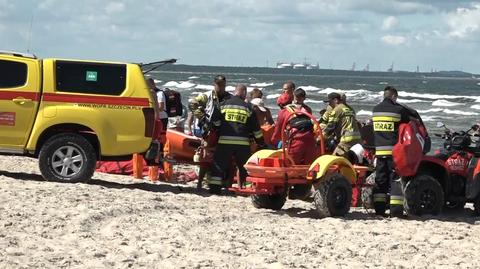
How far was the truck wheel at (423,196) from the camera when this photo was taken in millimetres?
10367

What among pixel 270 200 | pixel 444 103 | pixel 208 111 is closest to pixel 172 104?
pixel 208 111

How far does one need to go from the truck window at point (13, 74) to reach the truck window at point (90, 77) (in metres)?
0.46

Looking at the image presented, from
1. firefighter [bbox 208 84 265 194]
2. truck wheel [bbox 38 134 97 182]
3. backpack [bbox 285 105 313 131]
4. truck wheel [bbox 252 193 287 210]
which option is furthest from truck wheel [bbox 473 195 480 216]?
truck wheel [bbox 38 134 97 182]

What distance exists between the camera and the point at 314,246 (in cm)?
833

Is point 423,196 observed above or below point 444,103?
above

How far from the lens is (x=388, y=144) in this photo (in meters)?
10.4

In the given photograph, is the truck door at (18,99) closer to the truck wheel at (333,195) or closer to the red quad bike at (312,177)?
the red quad bike at (312,177)

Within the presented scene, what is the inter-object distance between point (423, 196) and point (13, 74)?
5.67 metres

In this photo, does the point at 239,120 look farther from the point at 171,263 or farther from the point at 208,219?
the point at 171,263

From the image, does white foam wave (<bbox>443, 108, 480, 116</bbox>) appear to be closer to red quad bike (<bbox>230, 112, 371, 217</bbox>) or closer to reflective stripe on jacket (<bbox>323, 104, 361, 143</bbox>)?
reflective stripe on jacket (<bbox>323, 104, 361, 143</bbox>)

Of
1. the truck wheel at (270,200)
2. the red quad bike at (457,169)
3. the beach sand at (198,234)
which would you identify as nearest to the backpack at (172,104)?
the beach sand at (198,234)

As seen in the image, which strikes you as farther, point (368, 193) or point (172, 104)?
point (172, 104)

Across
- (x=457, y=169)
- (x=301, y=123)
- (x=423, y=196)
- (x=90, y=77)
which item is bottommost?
(x=423, y=196)

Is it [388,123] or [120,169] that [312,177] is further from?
[120,169]
